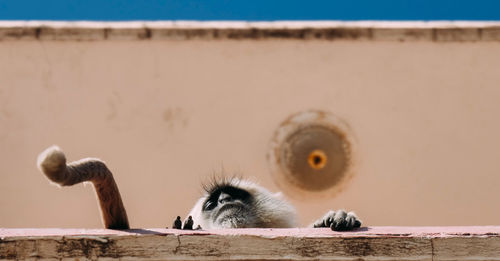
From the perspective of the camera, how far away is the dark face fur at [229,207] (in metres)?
3.68

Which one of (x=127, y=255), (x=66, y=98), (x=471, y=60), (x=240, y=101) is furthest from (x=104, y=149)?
(x=127, y=255)

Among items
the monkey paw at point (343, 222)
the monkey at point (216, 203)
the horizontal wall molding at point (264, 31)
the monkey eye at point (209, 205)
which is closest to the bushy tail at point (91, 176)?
the monkey at point (216, 203)

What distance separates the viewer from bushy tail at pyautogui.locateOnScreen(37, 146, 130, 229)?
2.17m

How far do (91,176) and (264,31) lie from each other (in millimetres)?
4922

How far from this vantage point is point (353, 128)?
714 cm

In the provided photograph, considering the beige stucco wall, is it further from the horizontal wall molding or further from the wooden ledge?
the wooden ledge

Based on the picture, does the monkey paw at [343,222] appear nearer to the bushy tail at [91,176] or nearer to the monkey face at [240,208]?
the bushy tail at [91,176]

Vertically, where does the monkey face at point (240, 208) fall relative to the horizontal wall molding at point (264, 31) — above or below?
below

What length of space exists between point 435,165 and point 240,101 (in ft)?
5.80

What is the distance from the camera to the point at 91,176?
8.18 feet

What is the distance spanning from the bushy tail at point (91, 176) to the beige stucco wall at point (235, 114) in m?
4.31

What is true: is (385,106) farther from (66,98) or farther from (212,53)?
(66,98)

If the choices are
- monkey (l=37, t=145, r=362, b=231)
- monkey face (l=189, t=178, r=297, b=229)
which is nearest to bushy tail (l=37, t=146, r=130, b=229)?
monkey (l=37, t=145, r=362, b=231)

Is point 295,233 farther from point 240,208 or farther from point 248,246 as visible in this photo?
point 240,208
